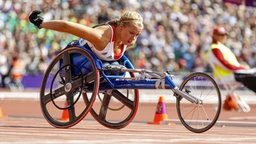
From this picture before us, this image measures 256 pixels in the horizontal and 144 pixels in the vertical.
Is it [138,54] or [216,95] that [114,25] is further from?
[138,54]

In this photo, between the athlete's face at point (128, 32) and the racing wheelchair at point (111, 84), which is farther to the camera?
the athlete's face at point (128, 32)

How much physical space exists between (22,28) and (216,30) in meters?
17.3

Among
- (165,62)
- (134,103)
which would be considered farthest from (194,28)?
(134,103)

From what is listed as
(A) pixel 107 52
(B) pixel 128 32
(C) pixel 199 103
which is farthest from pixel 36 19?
(C) pixel 199 103

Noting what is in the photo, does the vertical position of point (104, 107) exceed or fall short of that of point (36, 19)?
it falls short

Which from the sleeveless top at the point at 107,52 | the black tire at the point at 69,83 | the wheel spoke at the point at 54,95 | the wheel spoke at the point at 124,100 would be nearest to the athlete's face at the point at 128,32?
the sleeveless top at the point at 107,52

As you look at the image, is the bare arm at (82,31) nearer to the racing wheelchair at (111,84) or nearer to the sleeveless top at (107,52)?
the sleeveless top at (107,52)

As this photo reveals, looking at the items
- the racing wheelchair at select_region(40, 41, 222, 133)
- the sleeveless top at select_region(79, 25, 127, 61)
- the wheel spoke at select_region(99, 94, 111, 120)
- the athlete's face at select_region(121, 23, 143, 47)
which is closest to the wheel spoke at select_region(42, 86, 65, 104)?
the racing wheelchair at select_region(40, 41, 222, 133)

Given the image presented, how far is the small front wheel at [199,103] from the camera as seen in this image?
1271cm

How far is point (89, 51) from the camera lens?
A: 508 inches

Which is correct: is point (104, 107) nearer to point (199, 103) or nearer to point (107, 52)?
point (107, 52)

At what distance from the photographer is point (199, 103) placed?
12.5m

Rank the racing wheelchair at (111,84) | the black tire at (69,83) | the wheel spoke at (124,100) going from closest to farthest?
the racing wheelchair at (111,84) → the black tire at (69,83) → the wheel spoke at (124,100)

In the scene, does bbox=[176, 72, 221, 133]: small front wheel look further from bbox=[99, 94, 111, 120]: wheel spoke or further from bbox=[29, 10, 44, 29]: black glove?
bbox=[29, 10, 44, 29]: black glove
